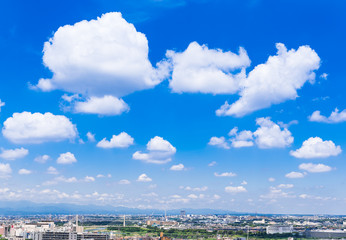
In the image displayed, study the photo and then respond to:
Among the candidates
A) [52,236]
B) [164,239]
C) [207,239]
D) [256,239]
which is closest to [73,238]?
[52,236]

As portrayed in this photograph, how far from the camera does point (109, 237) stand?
278 ft

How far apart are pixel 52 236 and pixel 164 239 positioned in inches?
896

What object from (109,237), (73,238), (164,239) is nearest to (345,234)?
Answer: (164,239)

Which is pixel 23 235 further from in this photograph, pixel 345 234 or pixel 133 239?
pixel 345 234

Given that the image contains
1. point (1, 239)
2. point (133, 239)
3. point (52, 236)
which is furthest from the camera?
point (133, 239)

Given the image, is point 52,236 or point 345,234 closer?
point 52,236

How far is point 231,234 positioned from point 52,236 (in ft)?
165

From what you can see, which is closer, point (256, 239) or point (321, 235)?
point (256, 239)

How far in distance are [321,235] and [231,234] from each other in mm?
24406

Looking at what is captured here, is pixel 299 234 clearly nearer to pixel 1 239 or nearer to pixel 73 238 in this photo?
pixel 73 238

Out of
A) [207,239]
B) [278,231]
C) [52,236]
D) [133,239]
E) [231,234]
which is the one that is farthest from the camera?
[278,231]

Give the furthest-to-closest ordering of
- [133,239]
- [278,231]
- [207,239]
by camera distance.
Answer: [278,231] → [207,239] → [133,239]

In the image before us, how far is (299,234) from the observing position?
11900 cm

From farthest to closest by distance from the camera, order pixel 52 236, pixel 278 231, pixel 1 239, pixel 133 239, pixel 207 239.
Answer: pixel 278 231 → pixel 207 239 → pixel 133 239 → pixel 52 236 → pixel 1 239
